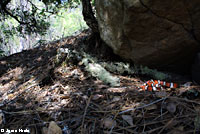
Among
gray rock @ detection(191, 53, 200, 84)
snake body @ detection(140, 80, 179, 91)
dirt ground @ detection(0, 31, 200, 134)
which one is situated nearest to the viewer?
dirt ground @ detection(0, 31, 200, 134)

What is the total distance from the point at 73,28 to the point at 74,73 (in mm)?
18837

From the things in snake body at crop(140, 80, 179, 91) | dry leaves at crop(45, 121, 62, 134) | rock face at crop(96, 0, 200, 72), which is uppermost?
rock face at crop(96, 0, 200, 72)

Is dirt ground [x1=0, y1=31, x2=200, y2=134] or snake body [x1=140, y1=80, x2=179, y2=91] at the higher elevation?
snake body [x1=140, y1=80, x2=179, y2=91]

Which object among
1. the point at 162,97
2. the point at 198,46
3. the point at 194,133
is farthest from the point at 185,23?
the point at 194,133

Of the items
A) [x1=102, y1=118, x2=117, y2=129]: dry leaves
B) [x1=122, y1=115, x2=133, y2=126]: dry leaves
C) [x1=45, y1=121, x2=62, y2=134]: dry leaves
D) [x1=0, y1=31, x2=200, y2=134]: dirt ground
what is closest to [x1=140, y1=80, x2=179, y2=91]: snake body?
[x1=0, y1=31, x2=200, y2=134]: dirt ground

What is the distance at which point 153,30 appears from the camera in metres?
2.46

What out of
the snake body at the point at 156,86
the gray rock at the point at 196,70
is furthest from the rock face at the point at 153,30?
the snake body at the point at 156,86

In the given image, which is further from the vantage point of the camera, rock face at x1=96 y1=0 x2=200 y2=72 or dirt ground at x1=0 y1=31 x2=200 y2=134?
rock face at x1=96 y1=0 x2=200 y2=72

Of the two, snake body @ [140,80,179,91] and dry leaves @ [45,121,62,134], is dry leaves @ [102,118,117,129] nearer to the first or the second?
dry leaves @ [45,121,62,134]

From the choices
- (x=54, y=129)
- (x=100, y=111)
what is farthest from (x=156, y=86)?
(x=54, y=129)

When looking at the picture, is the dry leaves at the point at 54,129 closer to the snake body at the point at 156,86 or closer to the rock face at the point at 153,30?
the snake body at the point at 156,86

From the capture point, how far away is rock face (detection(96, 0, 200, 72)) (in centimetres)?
217

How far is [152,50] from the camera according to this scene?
2.74m

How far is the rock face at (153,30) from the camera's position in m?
2.17
